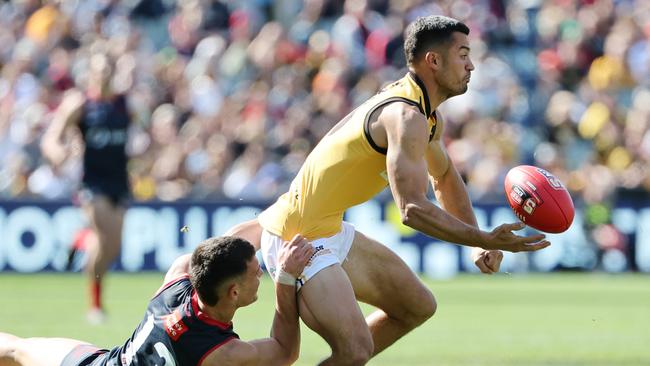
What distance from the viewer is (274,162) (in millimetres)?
18969

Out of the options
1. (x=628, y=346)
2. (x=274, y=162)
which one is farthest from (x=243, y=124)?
(x=628, y=346)

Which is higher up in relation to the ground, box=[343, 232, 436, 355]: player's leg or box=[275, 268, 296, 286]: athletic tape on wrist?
box=[275, 268, 296, 286]: athletic tape on wrist

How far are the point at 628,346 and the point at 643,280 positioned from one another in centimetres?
641

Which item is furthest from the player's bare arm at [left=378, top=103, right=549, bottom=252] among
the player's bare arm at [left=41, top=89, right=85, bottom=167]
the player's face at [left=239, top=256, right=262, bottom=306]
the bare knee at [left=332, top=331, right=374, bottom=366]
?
the player's bare arm at [left=41, top=89, right=85, bottom=167]

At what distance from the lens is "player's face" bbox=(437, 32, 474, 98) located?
6.96m

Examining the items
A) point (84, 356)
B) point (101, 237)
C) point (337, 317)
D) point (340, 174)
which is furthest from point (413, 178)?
point (101, 237)

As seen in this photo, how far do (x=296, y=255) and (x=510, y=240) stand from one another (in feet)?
3.58

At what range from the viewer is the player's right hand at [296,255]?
6.83 metres

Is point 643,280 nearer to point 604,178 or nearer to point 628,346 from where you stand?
point 604,178

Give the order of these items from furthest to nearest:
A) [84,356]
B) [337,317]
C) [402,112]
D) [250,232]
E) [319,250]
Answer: [250,232] < [319,250] < [84,356] < [337,317] < [402,112]

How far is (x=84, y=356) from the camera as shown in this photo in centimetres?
695

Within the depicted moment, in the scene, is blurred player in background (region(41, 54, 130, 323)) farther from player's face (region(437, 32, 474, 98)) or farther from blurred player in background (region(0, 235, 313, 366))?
player's face (region(437, 32, 474, 98))

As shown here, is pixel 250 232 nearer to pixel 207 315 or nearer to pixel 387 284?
pixel 387 284

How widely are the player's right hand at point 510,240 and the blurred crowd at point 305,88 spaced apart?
1093cm
